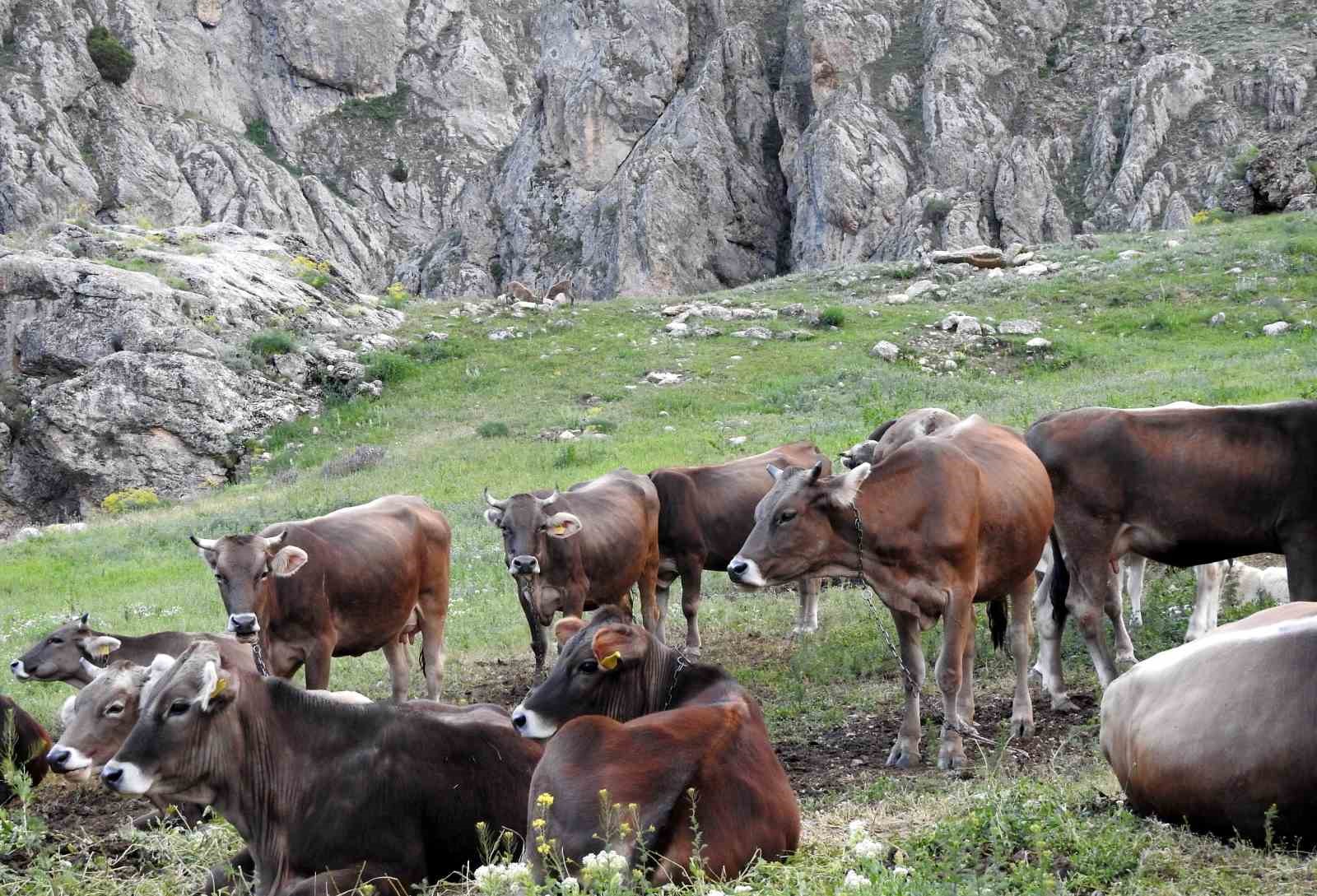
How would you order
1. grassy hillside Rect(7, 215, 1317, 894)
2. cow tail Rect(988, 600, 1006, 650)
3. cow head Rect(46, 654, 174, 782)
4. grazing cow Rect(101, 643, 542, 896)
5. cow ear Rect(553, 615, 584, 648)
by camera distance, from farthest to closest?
cow tail Rect(988, 600, 1006, 650)
cow head Rect(46, 654, 174, 782)
cow ear Rect(553, 615, 584, 648)
grazing cow Rect(101, 643, 542, 896)
grassy hillside Rect(7, 215, 1317, 894)

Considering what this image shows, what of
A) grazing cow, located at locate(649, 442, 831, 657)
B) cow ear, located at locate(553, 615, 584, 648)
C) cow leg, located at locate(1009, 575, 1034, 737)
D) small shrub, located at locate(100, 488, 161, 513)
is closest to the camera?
cow ear, located at locate(553, 615, 584, 648)

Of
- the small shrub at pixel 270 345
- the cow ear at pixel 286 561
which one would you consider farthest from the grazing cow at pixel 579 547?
the small shrub at pixel 270 345

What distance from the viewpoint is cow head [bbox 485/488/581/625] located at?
11438mm

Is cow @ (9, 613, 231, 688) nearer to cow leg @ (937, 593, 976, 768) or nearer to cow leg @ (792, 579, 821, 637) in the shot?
cow leg @ (937, 593, 976, 768)

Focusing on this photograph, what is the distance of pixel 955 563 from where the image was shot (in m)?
Result: 8.72

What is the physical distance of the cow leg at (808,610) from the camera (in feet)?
43.6

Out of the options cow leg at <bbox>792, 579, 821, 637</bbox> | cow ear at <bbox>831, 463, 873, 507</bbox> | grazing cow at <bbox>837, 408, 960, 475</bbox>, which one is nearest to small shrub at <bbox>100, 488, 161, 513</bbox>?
cow leg at <bbox>792, 579, 821, 637</bbox>

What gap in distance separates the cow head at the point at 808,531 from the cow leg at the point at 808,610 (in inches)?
189

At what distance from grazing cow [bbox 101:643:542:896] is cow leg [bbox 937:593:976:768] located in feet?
10.2

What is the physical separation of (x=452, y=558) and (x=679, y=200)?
64.0 metres

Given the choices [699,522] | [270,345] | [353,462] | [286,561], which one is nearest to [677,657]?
[286,561]

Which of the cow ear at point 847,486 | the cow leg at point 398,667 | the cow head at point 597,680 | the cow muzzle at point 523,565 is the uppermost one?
the cow ear at point 847,486

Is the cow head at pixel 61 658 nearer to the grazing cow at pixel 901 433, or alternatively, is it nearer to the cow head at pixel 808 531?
the cow head at pixel 808 531

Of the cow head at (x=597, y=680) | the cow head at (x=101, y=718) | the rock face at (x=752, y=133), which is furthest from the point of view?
the rock face at (x=752, y=133)
